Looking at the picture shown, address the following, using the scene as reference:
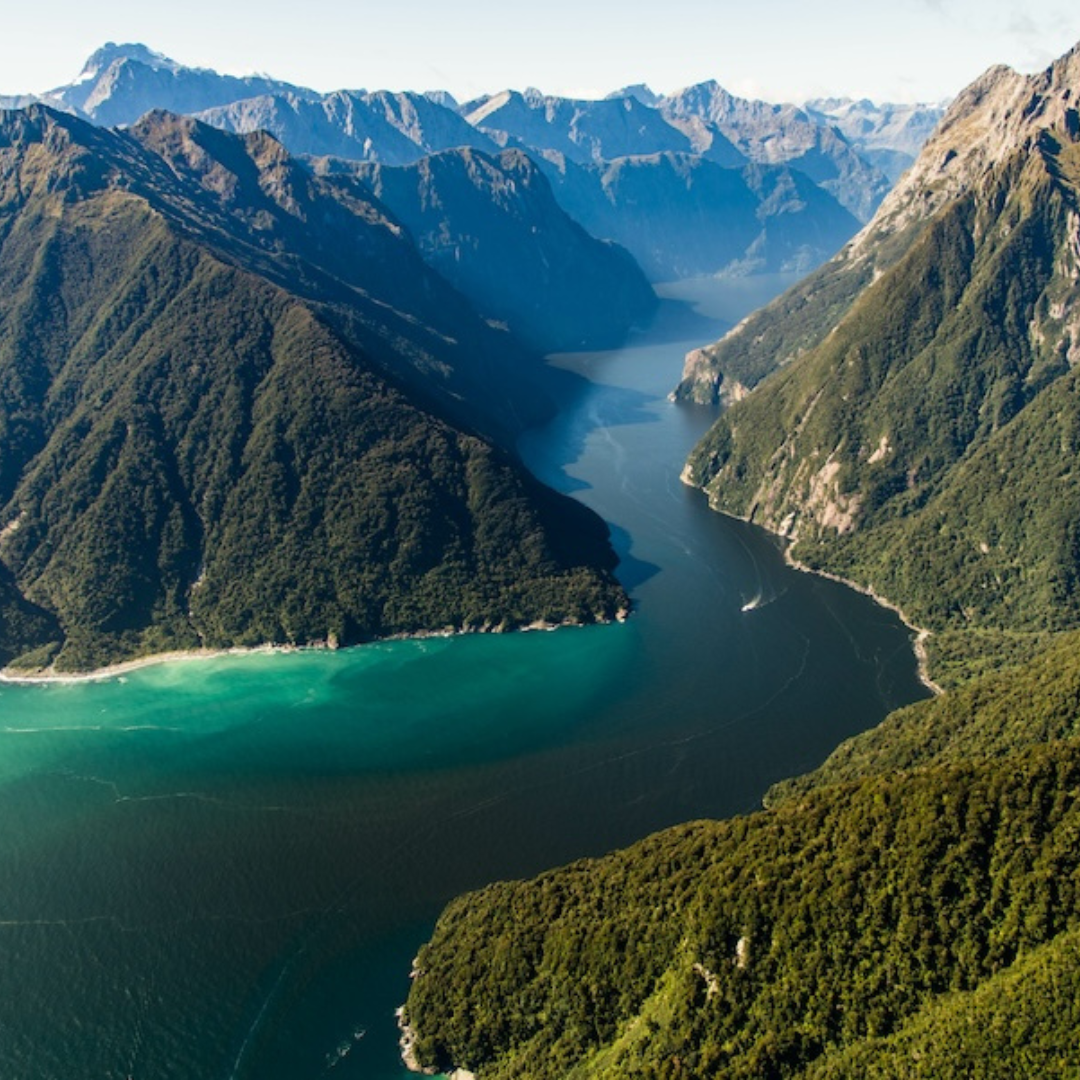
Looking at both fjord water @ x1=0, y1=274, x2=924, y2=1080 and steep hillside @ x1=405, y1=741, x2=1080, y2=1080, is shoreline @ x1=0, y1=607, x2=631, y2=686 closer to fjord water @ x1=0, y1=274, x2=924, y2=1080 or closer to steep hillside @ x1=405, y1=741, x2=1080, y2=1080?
fjord water @ x1=0, y1=274, x2=924, y2=1080

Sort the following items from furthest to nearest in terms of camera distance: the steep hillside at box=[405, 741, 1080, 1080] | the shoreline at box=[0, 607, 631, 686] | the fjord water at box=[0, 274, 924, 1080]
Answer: the shoreline at box=[0, 607, 631, 686] → the fjord water at box=[0, 274, 924, 1080] → the steep hillside at box=[405, 741, 1080, 1080]

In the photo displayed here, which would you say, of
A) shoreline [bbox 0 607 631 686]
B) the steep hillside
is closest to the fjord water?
shoreline [bbox 0 607 631 686]

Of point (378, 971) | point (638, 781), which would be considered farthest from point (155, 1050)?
point (638, 781)

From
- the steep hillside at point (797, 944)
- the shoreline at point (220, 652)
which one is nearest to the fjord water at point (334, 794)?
the shoreline at point (220, 652)

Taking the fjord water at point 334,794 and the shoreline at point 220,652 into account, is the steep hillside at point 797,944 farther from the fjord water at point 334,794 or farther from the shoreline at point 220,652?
A: the shoreline at point 220,652

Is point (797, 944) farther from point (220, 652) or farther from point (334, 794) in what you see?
point (220, 652)

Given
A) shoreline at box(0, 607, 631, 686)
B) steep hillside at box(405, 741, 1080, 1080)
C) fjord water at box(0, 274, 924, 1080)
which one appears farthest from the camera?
shoreline at box(0, 607, 631, 686)
